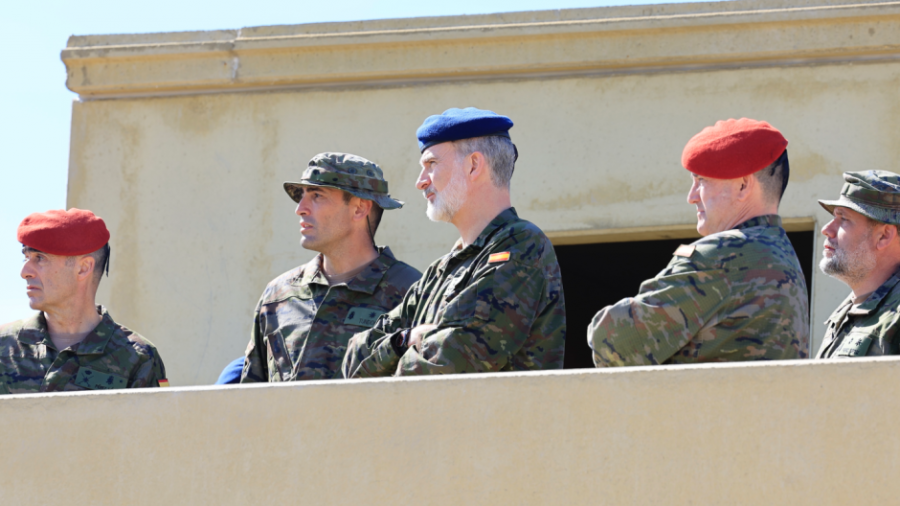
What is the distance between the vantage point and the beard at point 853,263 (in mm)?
3387

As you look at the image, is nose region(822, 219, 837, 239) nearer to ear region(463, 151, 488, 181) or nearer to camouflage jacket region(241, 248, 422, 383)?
ear region(463, 151, 488, 181)

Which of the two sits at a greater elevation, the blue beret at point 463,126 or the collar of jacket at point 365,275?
the blue beret at point 463,126

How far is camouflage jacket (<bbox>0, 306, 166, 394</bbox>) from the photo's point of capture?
3.77 metres

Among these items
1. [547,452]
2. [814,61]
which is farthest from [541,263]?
[814,61]

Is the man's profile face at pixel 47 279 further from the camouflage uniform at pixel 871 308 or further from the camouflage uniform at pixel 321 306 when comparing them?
the camouflage uniform at pixel 871 308

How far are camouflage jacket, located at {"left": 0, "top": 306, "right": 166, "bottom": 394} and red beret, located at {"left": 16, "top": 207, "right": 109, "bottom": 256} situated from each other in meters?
0.30

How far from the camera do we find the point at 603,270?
689 cm

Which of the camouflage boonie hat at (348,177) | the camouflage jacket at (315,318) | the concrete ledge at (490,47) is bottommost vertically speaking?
the camouflage jacket at (315,318)

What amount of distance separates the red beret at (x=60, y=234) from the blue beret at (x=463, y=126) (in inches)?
59.1

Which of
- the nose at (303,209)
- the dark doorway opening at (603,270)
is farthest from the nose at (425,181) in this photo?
the dark doorway opening at (603,270)

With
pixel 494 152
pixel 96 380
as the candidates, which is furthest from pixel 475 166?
pixel 96 380

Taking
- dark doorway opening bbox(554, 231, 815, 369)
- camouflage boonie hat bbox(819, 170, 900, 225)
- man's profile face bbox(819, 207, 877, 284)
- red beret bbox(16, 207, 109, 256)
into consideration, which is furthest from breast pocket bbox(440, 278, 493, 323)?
dark doorway opening bbox(554, 231, 815, 369)

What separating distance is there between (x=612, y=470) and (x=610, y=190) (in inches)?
123

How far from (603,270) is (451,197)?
3.89 meters
